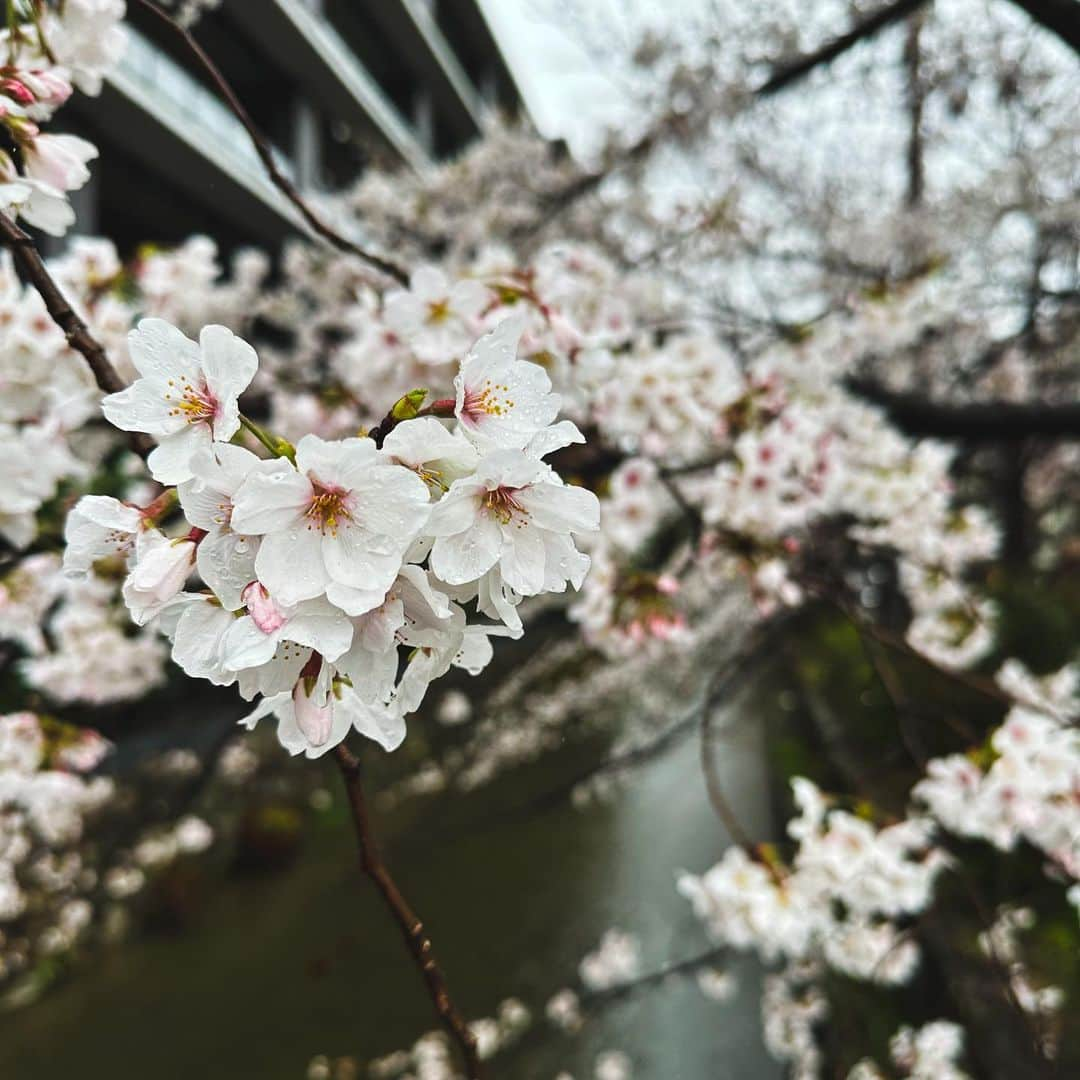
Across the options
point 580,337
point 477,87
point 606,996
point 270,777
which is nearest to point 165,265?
point 580,337

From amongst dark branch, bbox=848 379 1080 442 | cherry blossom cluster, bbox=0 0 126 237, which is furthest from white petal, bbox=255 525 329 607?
dark branch, bbox=848 379 1080 442

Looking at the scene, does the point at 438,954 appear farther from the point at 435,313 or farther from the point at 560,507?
the point at 560,507

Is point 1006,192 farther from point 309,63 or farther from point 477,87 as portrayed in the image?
point 477,87

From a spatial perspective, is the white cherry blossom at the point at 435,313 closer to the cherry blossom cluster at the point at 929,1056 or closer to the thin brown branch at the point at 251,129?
the thin brown branch at the point at 251,129

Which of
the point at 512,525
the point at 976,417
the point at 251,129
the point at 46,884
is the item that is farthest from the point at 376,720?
the point at 46,884

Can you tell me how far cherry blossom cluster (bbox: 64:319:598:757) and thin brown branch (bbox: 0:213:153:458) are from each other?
9 centimetres

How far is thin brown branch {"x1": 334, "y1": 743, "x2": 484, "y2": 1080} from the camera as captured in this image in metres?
0.58

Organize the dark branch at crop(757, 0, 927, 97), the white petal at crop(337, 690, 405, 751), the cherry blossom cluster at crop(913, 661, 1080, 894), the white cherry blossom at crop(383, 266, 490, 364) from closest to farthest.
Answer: the white petal at crop(337, 690, 405, 751) → the white cherry blossom at crop(383, 266, 490, 364) → the cherry blossom cluster at crop(913, 661, 1080, 894) → the dark branch at crop(757, 0, 927, 97)

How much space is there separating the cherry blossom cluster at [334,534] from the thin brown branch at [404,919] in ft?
0.18

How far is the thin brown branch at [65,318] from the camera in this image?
607mm

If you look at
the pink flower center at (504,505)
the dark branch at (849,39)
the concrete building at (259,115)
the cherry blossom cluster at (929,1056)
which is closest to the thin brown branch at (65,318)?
the pink flower center at (504,505)

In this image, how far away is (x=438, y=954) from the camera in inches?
160

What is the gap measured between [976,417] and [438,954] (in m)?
3.68

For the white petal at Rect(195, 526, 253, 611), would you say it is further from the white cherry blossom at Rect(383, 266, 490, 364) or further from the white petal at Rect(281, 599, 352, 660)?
the white cherry blossom at Rect(383, 266, 490, 364)
